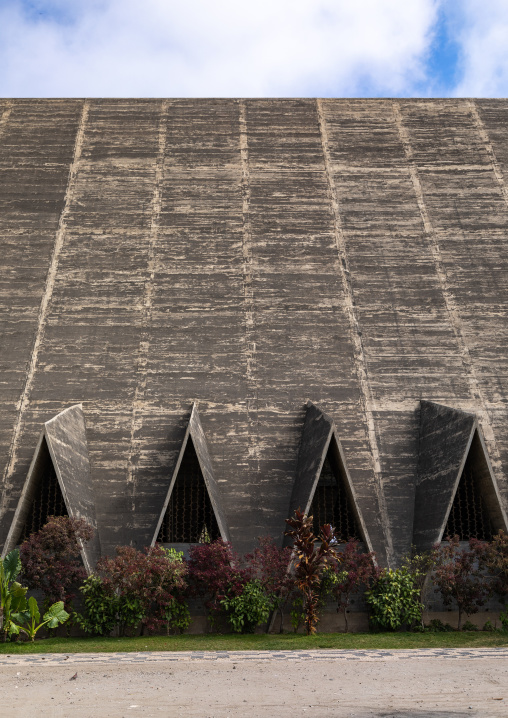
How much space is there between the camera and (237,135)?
84.7ft

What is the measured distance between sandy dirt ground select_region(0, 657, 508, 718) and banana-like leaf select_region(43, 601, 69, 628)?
3135mm

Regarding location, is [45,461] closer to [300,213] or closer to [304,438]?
[304,438]

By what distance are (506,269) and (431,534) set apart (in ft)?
32.5

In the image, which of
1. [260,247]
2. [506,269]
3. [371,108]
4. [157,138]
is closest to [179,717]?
[260,247]

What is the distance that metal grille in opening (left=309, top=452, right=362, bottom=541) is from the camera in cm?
1595

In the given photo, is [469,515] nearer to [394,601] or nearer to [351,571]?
[394,601]

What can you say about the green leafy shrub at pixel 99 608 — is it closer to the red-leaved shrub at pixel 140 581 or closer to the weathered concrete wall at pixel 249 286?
the red-leaved shrub at pixel 140 581

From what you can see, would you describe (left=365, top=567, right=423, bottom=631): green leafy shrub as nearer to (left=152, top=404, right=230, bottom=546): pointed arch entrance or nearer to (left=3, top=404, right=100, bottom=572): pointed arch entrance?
(left=152, top=404, right=230, bottom=546): pointed arch entrance

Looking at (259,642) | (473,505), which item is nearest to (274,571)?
(259,642)

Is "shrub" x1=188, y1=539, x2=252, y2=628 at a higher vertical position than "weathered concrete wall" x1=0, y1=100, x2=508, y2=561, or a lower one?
lower

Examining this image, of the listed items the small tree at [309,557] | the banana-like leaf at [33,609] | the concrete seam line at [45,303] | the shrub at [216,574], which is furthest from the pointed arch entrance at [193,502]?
the concrete seam line at [45,303]

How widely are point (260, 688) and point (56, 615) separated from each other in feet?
21.8

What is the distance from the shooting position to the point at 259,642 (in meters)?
12.7

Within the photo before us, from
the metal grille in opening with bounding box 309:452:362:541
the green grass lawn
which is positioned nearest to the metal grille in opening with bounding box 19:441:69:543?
the green grass lawn
